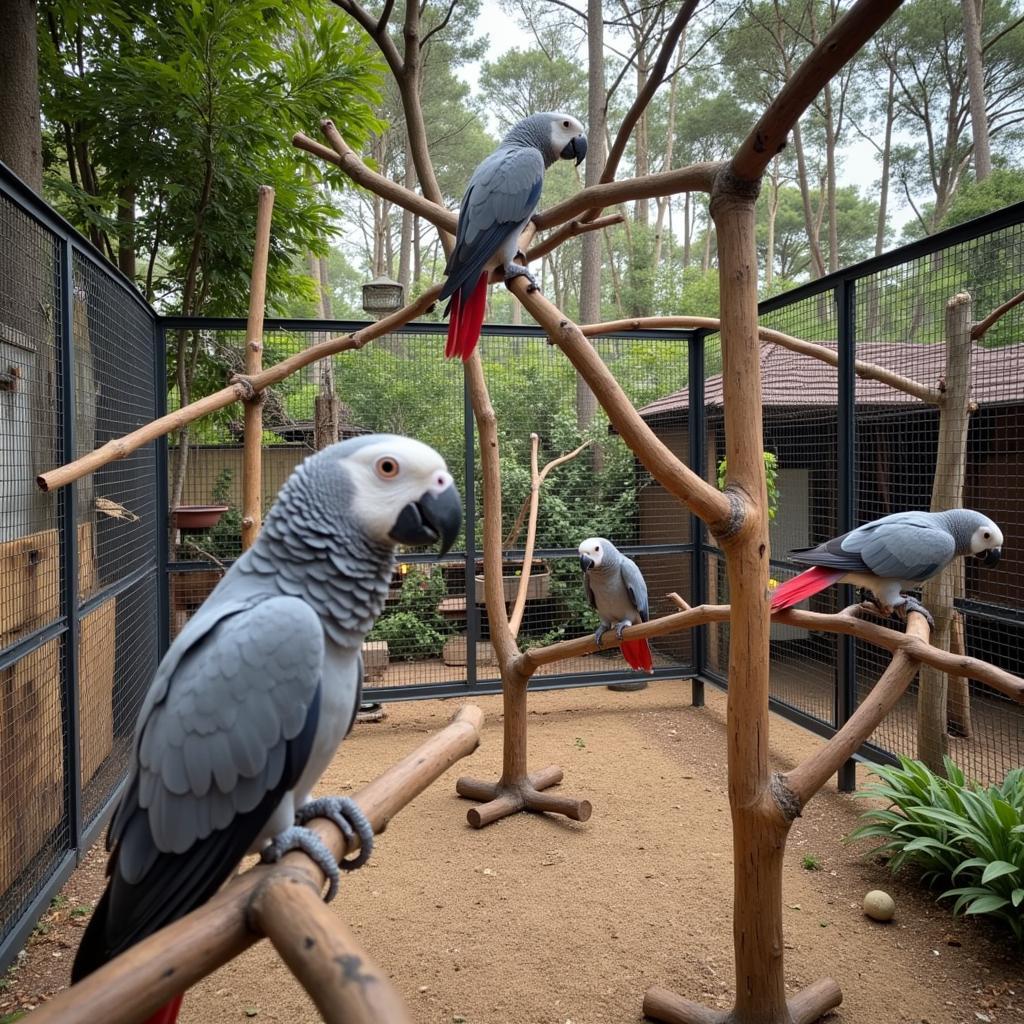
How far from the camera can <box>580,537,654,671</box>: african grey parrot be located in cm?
348

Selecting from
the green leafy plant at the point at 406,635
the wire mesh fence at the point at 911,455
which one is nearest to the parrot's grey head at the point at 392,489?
the wire mesh fence at the point at 911,455

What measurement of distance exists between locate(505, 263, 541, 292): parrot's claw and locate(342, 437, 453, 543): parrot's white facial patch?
3.82 ft

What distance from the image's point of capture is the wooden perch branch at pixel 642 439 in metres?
1.48

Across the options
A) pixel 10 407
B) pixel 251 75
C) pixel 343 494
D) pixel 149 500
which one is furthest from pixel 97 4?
pixel 343 494

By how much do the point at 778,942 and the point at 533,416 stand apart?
4465mm

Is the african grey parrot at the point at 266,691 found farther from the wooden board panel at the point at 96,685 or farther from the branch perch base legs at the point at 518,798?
the branch perch base legs at the point at 518,798

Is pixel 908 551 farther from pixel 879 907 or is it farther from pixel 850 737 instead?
pixel 879 907

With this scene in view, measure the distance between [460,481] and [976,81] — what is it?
7.95 metres

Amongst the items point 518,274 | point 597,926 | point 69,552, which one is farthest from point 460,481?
point 597,926

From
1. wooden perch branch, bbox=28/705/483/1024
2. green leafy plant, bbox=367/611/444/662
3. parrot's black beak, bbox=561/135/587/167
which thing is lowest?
green leafy plant, bbox=367/611/444/662

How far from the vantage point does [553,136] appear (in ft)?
8.43

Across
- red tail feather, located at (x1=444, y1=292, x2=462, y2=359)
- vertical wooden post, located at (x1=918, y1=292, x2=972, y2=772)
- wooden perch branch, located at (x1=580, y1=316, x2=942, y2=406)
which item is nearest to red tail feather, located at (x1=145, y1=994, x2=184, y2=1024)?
red tail feather, located at (x1=444, y1=292, x2=462, y2=359)

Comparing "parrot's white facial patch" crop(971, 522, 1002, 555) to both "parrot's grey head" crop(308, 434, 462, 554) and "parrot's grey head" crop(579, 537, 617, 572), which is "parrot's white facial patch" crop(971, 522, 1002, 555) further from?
"parrot's grey head" crop(308, 434, 462, 554)

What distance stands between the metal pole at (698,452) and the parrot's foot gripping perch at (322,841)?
3785 millimetres
